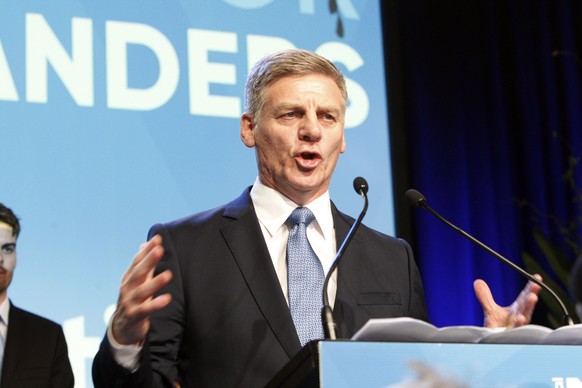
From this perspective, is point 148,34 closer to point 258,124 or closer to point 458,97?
point 258,124

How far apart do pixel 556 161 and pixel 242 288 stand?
3111 mm

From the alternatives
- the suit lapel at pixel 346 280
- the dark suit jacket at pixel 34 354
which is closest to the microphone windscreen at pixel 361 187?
the suit lapel at pixel 346 280

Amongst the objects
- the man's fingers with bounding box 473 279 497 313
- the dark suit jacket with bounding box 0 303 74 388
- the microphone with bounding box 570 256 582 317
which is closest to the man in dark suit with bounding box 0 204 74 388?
the dark suit jacket with bounding box 0 303 74 388

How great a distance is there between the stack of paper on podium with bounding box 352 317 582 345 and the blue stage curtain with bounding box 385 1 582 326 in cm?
302

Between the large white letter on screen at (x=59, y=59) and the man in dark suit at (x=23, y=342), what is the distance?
529mm

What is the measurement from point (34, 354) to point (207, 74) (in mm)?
1400

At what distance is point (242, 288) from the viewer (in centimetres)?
224

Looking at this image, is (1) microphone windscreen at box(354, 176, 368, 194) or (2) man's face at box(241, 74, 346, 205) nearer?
(1) microphone windscreen at box(354, 176, 368, 194)

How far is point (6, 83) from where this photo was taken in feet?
11.1

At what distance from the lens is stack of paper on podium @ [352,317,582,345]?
150 centimetres

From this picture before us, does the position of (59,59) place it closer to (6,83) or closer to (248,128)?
(6,83)

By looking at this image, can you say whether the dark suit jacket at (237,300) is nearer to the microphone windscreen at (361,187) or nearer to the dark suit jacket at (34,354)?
the microphone windscreen at (361,187)

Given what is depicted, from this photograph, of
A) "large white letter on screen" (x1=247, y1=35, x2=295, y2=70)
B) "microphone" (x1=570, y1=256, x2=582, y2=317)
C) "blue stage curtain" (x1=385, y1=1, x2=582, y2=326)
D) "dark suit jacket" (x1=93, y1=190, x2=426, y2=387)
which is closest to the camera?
"microphone" (x1=570, y1=256, x2=582, y2=317)

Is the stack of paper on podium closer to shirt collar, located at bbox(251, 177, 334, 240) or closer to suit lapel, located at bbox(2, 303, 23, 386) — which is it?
shirt collar, located at bbox(251, 177, 334, 240)
